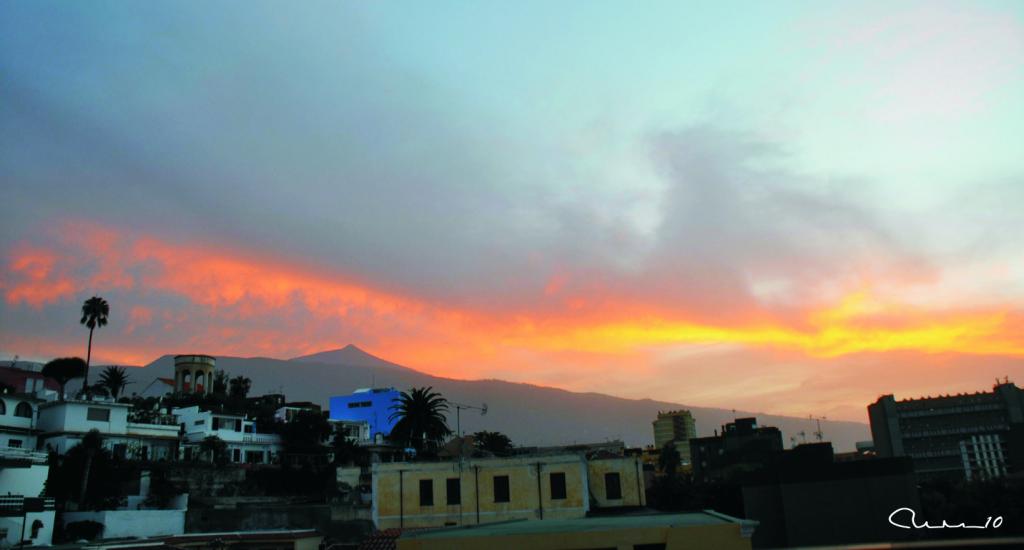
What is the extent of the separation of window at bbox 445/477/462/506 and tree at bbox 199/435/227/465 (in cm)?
2727

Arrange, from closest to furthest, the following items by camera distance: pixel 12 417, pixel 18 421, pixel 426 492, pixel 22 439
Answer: pixel 426 492 < pixel 22 439 < pixel 12 417 < pixel 18 421

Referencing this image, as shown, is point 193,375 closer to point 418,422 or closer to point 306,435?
point 306,435

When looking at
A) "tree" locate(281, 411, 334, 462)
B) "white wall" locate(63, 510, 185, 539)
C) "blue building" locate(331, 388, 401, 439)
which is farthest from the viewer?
"blue building" locate(331, 388, 401, 439)

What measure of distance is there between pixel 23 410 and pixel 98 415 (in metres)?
5.23

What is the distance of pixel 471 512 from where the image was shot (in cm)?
4884

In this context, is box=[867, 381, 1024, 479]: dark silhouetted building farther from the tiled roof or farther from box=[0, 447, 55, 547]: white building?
box=[0, 447, 55, 547]: white building

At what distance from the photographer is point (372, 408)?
105750 millimetres

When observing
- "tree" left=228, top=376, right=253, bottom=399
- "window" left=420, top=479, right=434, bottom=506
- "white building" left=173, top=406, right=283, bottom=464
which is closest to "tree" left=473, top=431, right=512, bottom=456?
"white building" left=173, top=406, right=283, bottom=464

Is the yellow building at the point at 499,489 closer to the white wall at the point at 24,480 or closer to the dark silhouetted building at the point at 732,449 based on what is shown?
the white wall at the point at 24,480

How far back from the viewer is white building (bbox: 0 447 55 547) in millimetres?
44906

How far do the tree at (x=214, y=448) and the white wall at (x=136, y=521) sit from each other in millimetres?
13387

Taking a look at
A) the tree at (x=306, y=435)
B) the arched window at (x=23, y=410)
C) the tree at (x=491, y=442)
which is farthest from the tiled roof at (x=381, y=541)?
the tree at (x=491, y=442)

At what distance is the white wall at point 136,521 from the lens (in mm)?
48875

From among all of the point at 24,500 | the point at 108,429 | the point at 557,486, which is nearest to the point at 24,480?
the point at 24,500
